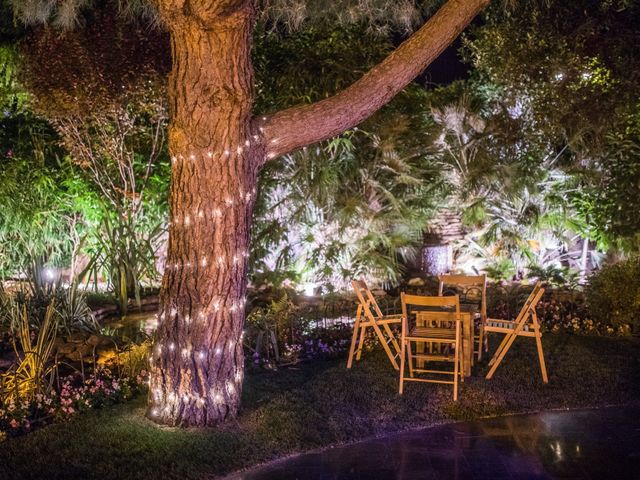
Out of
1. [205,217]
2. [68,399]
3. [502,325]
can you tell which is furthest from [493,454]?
[68,399]

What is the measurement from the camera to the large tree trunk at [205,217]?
5438mm

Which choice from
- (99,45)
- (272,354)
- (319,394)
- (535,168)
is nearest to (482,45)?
(535,168)

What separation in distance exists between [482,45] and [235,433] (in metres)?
8.90

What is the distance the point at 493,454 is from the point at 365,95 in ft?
9.55

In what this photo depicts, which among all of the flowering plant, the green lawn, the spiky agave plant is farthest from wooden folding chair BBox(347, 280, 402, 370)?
the spiky agave plant

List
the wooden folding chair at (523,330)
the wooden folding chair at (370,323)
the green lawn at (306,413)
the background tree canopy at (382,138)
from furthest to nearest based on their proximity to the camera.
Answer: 1. the background tree canopy at (382,138)
2. the wooden folding chair at (370,323)
3. the wooden folding chair at (523,330)
4. the green lawn at (306,413)

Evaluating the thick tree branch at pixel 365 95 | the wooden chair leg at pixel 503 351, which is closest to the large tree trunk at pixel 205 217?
the thick tree branch at pixel 365 95

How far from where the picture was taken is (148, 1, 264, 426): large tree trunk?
5438mm

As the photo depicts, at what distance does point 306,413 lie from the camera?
19.4 feet

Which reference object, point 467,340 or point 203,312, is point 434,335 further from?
point 203,312

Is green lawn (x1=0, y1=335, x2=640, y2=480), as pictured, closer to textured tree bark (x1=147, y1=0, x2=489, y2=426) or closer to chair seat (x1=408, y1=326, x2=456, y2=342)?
textured tree bark (x1=147, y1=0, x2=489, y2=426)

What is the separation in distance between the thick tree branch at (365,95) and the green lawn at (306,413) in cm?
211

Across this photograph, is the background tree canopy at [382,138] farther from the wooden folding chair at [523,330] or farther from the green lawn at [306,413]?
the wooden folding chair at [523,330]

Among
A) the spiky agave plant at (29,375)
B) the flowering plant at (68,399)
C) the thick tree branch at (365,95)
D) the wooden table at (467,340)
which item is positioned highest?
the thick tree branch at (365,95)
